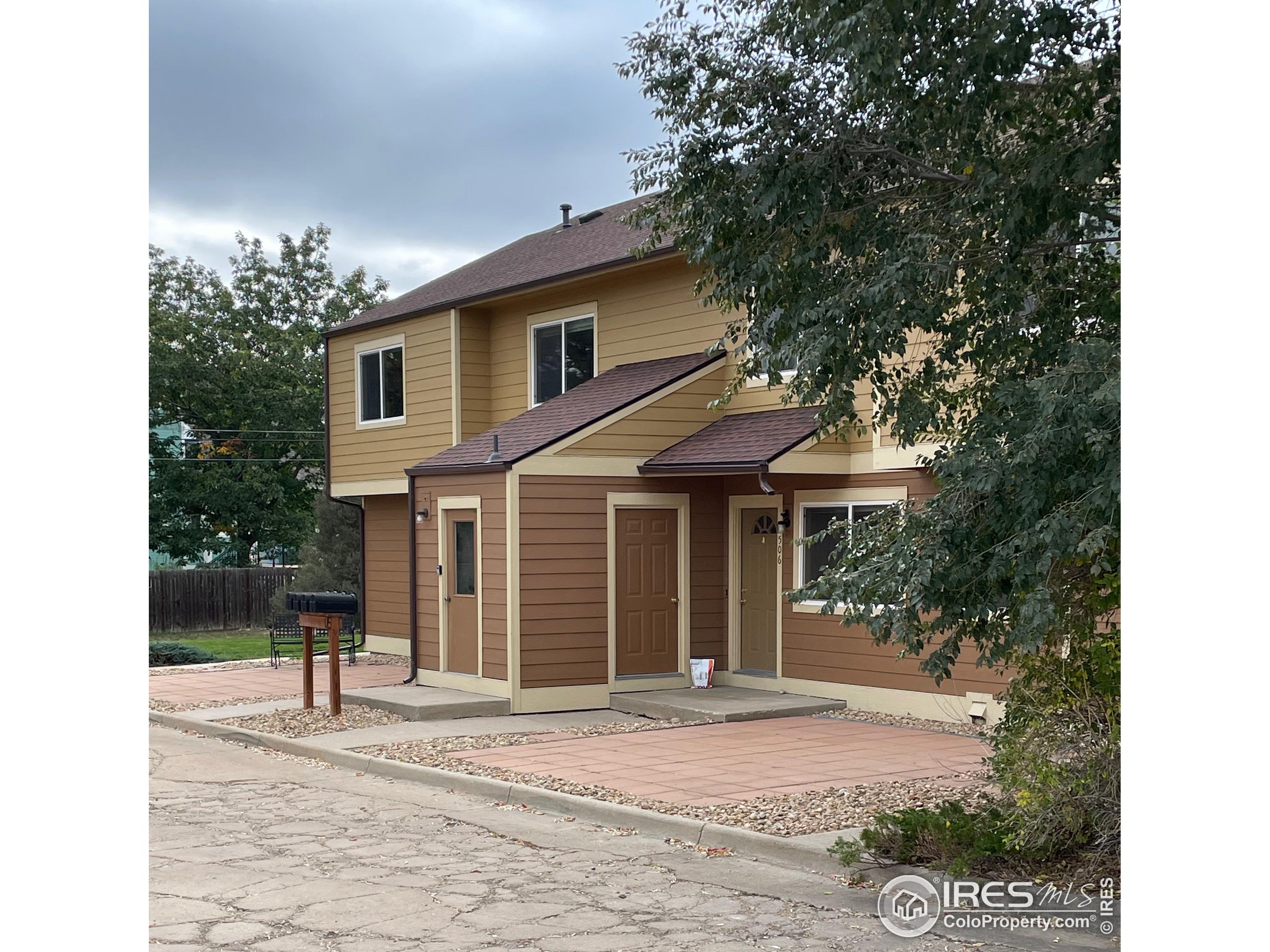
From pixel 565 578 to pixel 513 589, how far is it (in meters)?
0.70

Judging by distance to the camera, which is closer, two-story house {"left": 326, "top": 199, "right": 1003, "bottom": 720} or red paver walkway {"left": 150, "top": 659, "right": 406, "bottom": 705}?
two-story house {"left": 326, "top": 199, "right": 1003, "bottom": 720}

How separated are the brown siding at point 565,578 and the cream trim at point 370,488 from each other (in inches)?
243

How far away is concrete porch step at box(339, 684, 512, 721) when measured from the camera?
14.4m

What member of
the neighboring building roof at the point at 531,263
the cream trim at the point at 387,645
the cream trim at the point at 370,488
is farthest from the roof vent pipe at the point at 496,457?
the cream trim at the point at 387,645

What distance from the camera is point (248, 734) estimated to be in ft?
44.6

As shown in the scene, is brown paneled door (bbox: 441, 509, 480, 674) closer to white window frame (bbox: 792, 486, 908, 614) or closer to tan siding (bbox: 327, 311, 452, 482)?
white window frame (bbox: 792, 486, 908, 614)

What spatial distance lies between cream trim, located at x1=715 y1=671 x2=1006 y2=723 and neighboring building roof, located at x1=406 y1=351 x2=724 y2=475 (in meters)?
4.05

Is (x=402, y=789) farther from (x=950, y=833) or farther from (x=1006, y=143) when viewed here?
(x=1006, y=143)

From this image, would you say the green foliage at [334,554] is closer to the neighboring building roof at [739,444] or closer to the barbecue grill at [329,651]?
the barbecue grill at [329,651]

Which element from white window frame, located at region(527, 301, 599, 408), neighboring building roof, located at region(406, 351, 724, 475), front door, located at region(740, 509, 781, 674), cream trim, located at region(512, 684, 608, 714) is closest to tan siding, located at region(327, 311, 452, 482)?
white window frame, located at region(527, 301, 599, 408)

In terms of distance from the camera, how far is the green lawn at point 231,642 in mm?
25428
